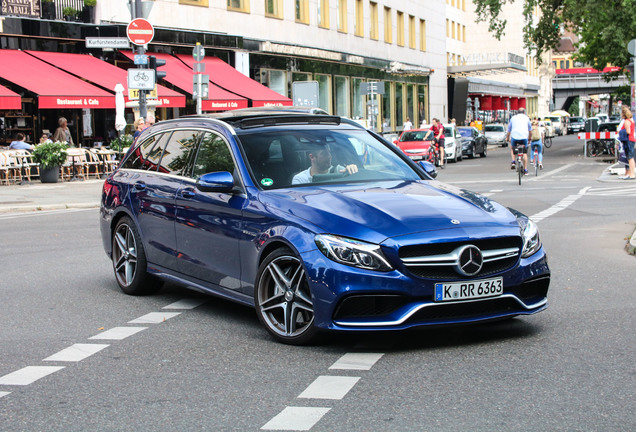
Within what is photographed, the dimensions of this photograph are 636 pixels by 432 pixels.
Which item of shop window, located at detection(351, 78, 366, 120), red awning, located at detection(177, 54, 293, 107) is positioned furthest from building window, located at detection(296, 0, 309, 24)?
red awning, located at detection(177, 54, 293, 107)

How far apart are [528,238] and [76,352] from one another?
3137 mm

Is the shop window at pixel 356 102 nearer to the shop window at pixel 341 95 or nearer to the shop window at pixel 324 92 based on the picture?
the shop window at pixel 341 95

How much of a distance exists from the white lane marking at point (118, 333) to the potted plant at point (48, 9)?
2400cm

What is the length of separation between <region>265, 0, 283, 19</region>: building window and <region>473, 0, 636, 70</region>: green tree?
8.54m

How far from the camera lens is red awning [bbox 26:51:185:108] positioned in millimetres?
29047

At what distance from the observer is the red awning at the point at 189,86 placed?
32.3 m

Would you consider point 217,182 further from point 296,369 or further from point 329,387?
point 329,387

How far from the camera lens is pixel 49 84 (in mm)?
26859

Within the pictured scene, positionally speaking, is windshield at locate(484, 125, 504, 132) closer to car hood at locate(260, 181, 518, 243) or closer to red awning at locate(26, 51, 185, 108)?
red awning at locate(26, 51, 185, 108)

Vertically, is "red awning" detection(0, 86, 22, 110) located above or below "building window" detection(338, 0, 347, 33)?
below

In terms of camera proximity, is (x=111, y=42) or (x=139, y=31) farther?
(x=111, y=42)

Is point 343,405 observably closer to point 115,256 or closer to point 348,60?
point 115,256

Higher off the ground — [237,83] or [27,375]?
[237,83]

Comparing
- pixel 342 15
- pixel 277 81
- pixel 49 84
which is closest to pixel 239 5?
pixel 277 81
